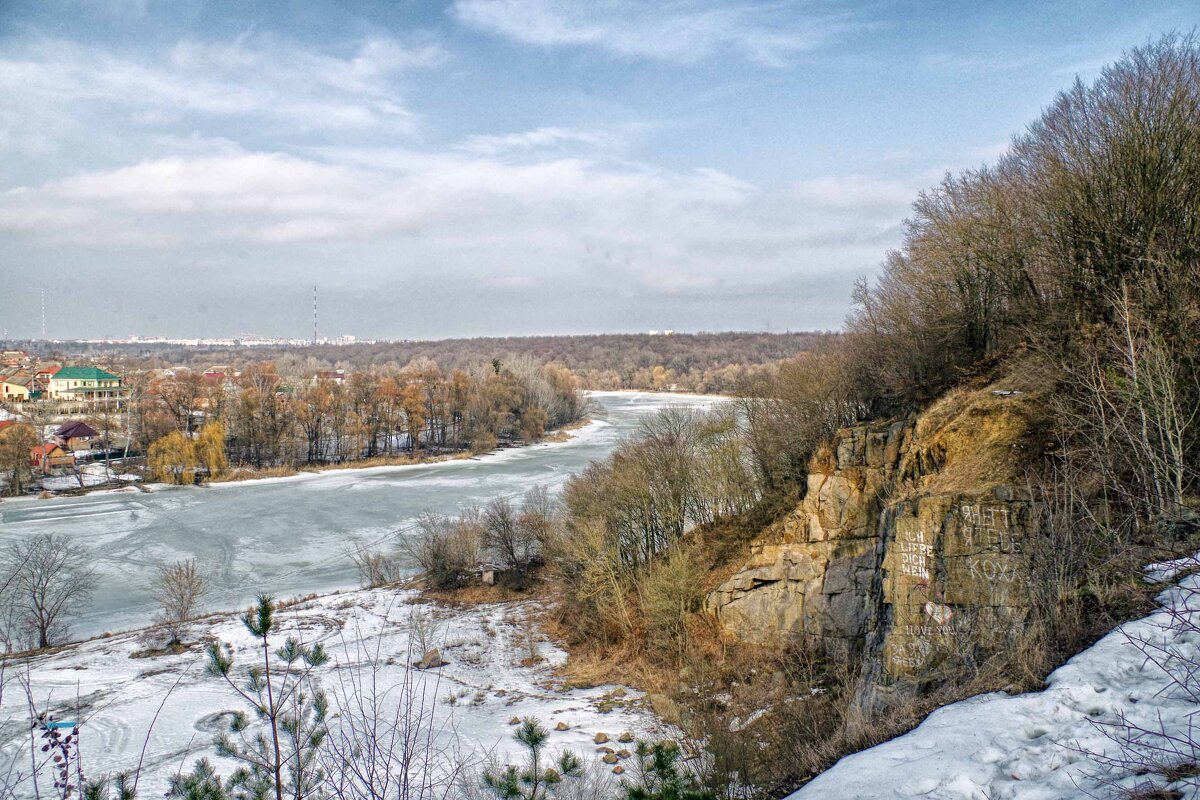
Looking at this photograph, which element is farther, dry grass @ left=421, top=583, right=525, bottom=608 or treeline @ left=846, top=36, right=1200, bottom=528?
dry grass @ left=421, top=583, right=525, bottom=608

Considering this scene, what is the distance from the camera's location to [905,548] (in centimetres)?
1042

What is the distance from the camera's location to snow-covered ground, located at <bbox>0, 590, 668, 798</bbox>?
12.5 meters

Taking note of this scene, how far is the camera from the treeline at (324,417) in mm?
46469

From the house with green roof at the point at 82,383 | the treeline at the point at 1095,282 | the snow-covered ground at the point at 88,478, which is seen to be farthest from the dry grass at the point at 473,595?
the house with green roof at the point at 82,383

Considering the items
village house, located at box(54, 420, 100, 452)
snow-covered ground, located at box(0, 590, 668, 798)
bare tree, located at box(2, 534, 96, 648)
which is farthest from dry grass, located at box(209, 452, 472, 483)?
snow-covered ground, located at box(0, 590, 668, 798)

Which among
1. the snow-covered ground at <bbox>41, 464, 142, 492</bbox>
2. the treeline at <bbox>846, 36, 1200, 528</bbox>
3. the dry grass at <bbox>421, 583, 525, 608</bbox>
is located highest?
the treeline at <bbox>846, 36, 1200, 528</bbox>

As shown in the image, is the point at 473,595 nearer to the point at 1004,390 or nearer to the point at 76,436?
the point at 1004,390

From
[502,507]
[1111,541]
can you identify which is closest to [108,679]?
[502,507]

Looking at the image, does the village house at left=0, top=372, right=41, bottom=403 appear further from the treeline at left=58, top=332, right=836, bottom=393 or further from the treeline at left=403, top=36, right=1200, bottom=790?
the treeline at left=403, top=36, right=1200, bottom=790

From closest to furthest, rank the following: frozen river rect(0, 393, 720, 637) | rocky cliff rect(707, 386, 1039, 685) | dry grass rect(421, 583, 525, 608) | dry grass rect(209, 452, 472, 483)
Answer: rocky cliff rect(707, 386, 1039, 685) → dry grass rect(421, 583, 525, 608) → frozen river rect(0, 393, 720, 637) → dry grass rect(209, 452, 472, 483)

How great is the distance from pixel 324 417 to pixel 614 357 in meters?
92.4

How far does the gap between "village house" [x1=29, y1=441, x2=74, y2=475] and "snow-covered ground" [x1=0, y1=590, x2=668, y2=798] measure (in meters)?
31.1

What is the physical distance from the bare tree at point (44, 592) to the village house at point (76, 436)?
2632 centimetres

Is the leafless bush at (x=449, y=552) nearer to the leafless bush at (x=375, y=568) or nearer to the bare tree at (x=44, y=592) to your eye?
the leafless bush at (x=375, y=568)
